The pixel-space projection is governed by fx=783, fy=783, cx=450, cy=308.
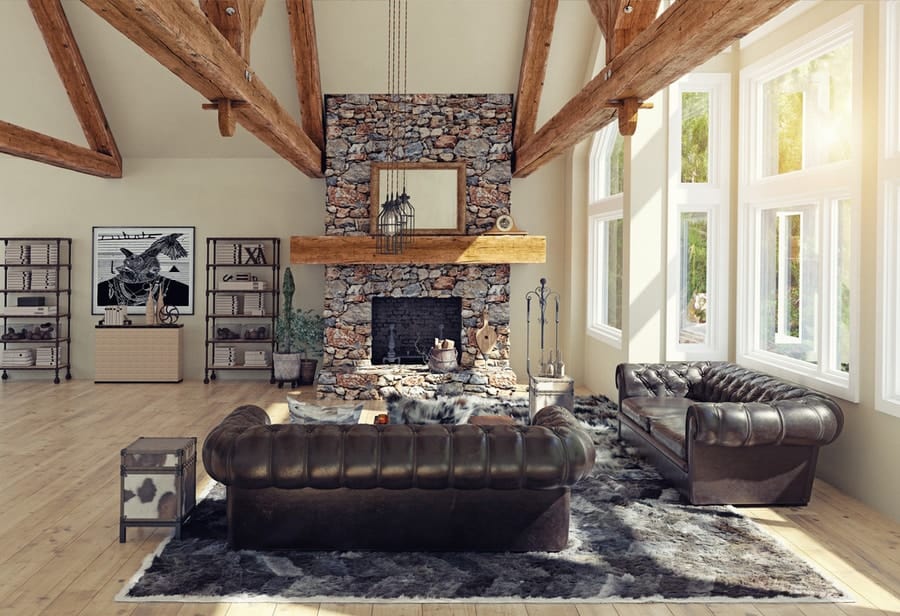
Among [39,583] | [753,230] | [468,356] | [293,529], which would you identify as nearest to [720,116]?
[753,230]

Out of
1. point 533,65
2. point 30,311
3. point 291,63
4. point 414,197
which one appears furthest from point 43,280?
point 533,65

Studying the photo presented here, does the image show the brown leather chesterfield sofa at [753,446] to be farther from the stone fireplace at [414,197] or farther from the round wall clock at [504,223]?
the round wall clock at [504,223]

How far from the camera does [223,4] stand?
5.38 meters

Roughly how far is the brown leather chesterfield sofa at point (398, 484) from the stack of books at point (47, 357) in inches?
295

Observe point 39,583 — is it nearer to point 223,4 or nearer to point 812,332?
point 223,4

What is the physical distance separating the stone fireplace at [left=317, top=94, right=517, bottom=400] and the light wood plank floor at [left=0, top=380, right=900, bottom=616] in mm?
2240

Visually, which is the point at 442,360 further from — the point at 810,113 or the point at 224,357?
the point at 810,113

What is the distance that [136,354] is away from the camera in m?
10.7

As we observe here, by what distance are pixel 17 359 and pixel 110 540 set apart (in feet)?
23.9

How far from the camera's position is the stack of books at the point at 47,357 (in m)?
10.7

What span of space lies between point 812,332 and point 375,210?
560 cm

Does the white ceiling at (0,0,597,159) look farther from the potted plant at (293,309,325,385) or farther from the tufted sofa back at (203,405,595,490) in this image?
the tufted sofa back at (203,405,595,490)

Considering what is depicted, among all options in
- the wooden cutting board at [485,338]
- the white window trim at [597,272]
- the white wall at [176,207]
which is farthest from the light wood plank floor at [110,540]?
the white window trim at [597,272]

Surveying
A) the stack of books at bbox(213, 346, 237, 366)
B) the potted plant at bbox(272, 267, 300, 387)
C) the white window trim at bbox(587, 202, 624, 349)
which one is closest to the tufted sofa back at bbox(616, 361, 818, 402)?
the white window trim at bbox(587, 202, 624, 349)
